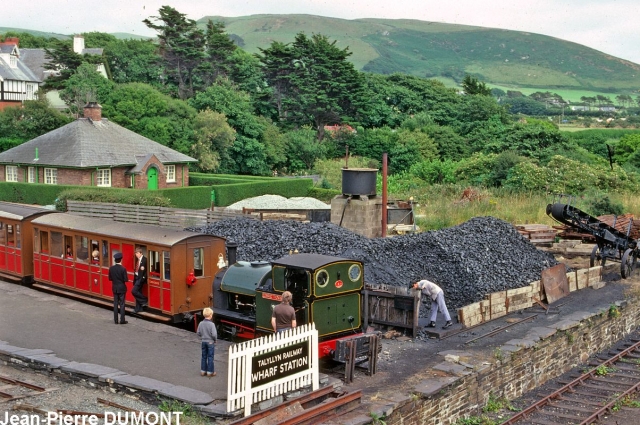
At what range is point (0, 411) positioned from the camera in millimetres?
11695

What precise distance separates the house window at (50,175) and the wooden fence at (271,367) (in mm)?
33512

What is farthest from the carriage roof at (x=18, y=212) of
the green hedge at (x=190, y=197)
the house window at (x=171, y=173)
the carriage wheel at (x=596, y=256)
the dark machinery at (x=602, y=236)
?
the house window at (x=171, y=173)

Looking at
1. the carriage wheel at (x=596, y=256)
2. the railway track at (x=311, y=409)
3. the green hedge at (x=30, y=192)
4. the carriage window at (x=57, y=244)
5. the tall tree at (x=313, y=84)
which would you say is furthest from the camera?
the tall tree at (x=313, y=84)

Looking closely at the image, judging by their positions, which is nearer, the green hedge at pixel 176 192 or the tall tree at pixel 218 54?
the green hedge at pixel 176 192

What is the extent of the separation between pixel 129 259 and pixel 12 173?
29.5 metres

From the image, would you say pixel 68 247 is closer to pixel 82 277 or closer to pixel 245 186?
pixel 82 277

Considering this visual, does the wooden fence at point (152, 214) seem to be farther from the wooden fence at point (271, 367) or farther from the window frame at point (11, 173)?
the wooden fence at point (271, 367)

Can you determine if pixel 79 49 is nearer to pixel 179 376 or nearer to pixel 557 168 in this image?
pixel 557 168

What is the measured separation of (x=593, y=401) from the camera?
55.0 feet

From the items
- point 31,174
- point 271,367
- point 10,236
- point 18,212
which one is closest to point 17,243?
point 10,236

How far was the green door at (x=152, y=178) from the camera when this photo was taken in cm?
4419

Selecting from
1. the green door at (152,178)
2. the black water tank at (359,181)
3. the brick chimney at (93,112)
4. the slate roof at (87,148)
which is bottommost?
the green door at (152,178)

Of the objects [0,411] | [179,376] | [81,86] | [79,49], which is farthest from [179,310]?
[79,49]

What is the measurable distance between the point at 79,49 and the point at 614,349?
69.3 meters
